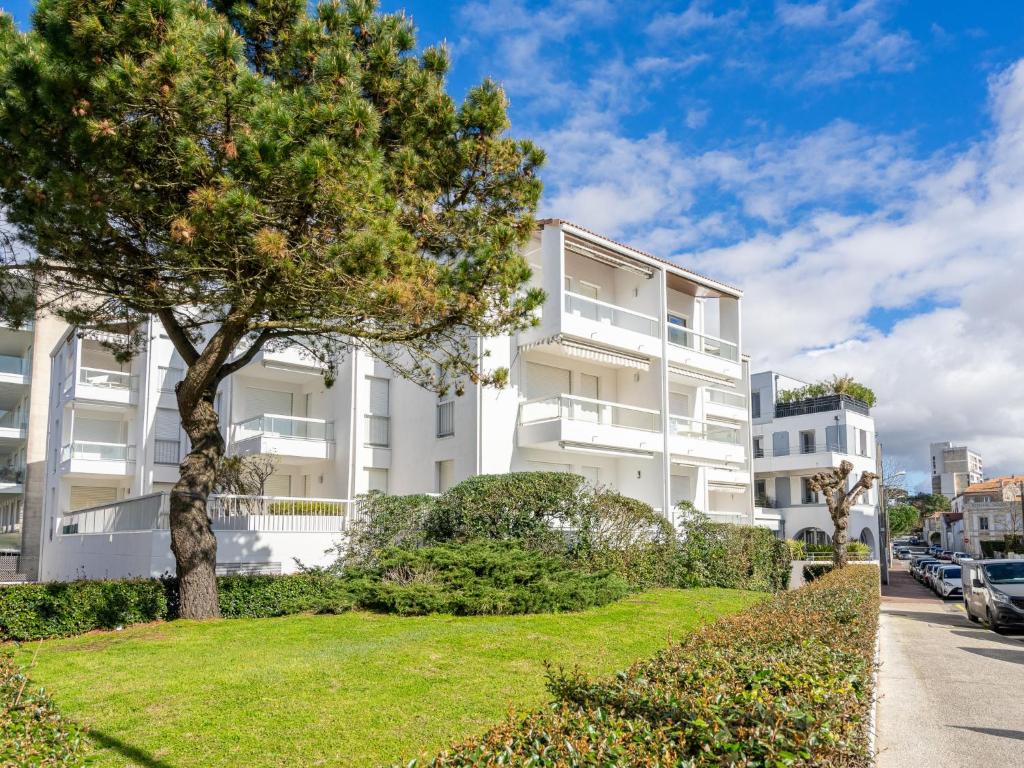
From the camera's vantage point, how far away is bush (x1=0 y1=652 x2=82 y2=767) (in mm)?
4898

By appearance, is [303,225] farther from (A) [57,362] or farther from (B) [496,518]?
(A) [57,362]

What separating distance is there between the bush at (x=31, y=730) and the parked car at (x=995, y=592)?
714 inches

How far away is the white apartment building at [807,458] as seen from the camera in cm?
4831

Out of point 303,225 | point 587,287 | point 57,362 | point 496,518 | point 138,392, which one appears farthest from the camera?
point 57,362

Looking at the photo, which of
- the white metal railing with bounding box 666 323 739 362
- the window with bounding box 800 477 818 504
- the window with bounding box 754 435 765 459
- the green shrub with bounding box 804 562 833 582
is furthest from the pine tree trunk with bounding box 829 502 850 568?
the window with bounding box 754 435 765 459

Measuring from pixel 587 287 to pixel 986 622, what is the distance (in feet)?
49.2

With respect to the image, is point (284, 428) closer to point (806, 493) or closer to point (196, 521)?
point (196, 521)

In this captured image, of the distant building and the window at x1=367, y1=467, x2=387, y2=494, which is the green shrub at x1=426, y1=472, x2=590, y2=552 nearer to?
the window at x1=367, y1=467, x2=387, y2=494

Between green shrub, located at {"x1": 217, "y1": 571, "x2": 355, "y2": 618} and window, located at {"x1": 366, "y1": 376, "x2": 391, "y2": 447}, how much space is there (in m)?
10.8

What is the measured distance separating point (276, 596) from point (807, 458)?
39.3 metres

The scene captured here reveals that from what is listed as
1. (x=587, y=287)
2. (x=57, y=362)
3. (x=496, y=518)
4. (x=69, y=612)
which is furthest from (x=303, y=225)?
(x=57, y=362)

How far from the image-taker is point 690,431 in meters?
28.8

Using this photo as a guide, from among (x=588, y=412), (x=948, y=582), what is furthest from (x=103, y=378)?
(x=948, y=582)

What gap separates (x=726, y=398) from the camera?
1478 inches
